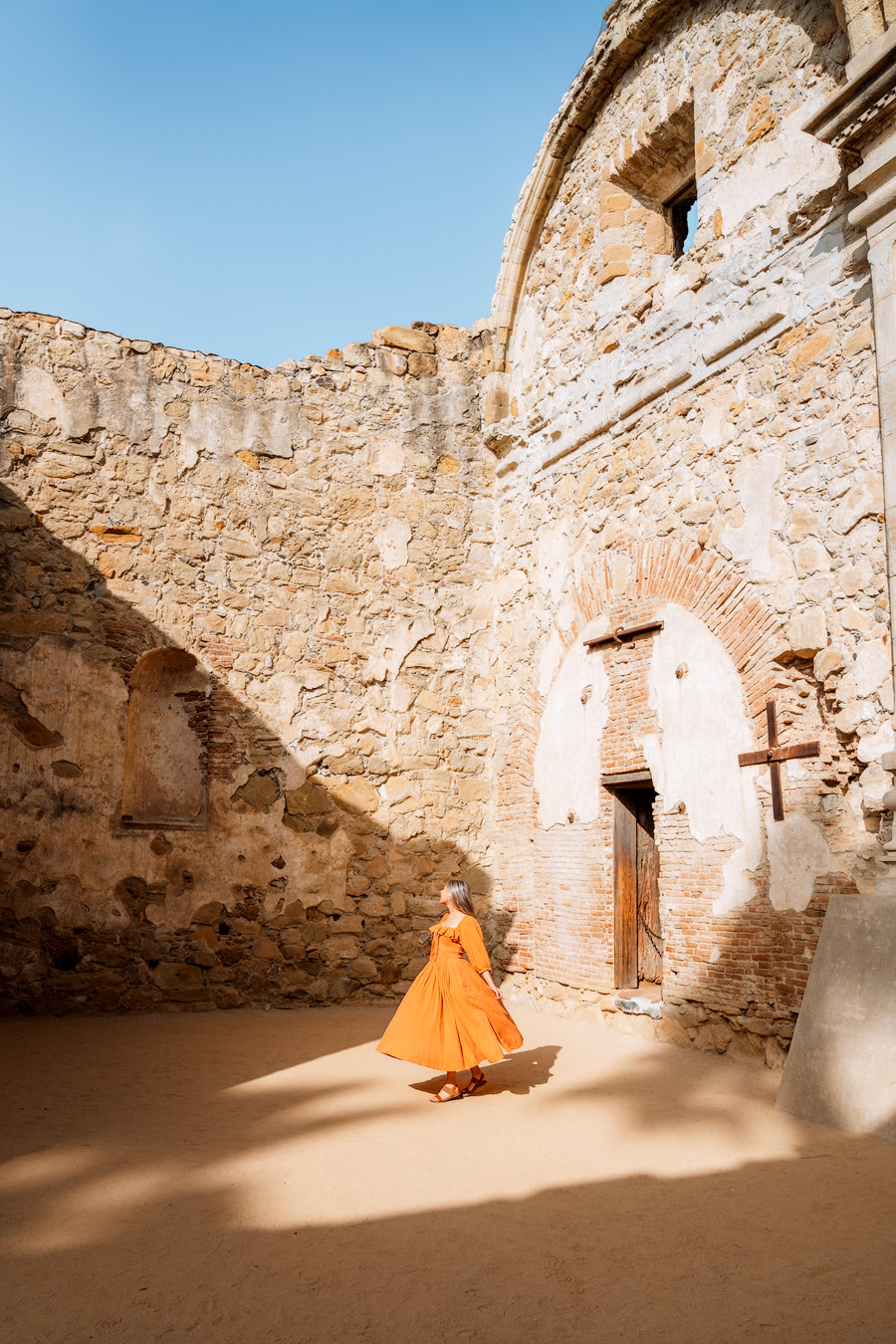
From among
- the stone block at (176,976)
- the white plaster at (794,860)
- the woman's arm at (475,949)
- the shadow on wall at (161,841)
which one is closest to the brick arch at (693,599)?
the white plaster at (794,860)

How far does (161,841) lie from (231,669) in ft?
5.15

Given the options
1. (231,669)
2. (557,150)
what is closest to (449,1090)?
(231,669)

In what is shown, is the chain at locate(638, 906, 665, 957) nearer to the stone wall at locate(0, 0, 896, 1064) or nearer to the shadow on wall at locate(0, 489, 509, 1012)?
the stone wall at locate(0, 0, 896, 1064)

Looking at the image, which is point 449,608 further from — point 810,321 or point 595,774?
point 810,321

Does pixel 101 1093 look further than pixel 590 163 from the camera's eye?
No

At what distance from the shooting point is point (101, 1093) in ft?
17.7

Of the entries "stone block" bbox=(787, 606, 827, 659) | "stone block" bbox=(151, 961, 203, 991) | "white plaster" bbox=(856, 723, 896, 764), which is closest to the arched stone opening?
"stone block" bbox=(787, 606, 827, 659)

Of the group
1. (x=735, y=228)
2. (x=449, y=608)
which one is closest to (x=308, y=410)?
(x=449, y=608)

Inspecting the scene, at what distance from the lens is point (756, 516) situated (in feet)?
21.4

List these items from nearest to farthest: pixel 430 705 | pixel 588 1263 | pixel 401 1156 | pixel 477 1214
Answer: pixel 588 1263
pixel 477 1214
pixel 401 1156
pixel 430 705

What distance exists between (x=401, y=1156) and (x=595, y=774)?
4061 millimetres

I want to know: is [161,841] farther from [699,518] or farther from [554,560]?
[699,518]

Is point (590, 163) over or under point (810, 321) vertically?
over

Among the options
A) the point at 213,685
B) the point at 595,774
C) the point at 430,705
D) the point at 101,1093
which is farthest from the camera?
the point at 430,705
